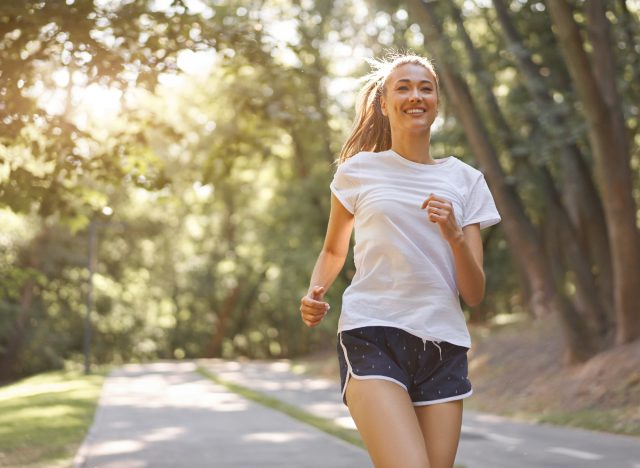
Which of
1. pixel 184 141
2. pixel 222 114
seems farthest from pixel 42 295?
pixel 184 141

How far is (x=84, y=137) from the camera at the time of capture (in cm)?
898

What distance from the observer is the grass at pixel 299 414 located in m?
13.1

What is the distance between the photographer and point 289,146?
38.9 metres

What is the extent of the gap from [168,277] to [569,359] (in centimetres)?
3393

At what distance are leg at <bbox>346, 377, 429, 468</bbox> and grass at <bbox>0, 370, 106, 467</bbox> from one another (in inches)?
319

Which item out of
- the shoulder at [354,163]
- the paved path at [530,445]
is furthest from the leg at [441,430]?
the paved path at [530,445]

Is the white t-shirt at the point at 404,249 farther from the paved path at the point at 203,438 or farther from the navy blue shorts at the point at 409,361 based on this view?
the paved path at the point at 203,438

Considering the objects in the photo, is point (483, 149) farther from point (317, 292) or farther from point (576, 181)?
point (317, 292)

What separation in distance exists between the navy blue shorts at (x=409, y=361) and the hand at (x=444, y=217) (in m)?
0.38

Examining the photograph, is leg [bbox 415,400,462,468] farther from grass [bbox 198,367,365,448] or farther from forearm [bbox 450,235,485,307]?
grass [bbox 198,367,365,448]

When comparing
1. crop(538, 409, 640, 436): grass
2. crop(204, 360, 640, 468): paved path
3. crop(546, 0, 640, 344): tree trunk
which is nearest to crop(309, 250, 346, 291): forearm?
crop(204, 360, 640, 468): paved path

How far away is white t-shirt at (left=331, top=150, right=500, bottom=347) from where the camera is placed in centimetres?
361

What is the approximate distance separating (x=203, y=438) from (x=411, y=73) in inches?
383

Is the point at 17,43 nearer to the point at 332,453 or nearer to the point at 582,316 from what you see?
the point at 332,453
